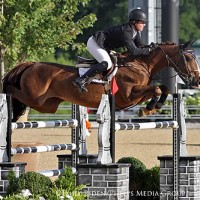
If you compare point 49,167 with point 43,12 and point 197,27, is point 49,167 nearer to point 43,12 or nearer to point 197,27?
point 43,12

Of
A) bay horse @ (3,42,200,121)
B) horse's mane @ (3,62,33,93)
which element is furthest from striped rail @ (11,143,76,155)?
horse's mane @ (3,62,33,93)

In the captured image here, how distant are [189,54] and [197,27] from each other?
196 ft

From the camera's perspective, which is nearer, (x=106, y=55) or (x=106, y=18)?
(x=106, y=55)

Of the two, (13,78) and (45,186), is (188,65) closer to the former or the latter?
(13,78)

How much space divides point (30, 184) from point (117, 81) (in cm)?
370

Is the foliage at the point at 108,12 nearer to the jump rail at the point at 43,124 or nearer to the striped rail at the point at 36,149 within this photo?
the jump rail at the point at 43,124

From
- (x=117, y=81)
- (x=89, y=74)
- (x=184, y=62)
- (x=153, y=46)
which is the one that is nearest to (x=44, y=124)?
(x=89, y=74)

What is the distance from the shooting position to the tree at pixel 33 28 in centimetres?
2269

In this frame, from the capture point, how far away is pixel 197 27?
72438 millimetres

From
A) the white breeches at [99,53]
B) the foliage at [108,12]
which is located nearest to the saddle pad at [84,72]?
the white breeches at [99,53]

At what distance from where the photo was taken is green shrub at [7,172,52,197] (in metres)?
9.41

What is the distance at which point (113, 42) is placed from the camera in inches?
491

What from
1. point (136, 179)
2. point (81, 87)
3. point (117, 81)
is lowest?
point (136, 179)

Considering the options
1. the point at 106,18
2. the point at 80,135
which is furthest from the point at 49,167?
the point at 106,18
